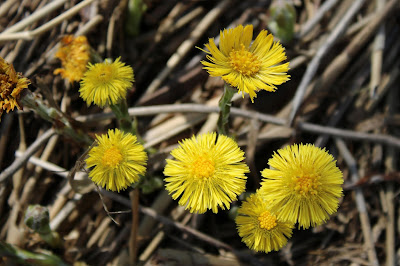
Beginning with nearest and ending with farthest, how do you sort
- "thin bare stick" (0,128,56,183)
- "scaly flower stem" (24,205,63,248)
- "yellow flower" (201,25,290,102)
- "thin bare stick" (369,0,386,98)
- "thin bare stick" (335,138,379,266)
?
1. "yellow flower" (201,25,290,102)
2. "scaly flower stem" (24,205,63,248)
3. "thin bare stick" (0,128,56,183)
4. "thin bare stick" (335,138,379,266)
5. "thin bare stick" (369,0,386,98)

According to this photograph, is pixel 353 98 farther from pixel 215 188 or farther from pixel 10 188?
pixel 10 188

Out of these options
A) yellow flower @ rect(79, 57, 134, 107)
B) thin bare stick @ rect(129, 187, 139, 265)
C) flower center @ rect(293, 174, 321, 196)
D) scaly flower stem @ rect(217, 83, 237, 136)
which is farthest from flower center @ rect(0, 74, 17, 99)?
flower center @ rect(293, 174, 321, 196)

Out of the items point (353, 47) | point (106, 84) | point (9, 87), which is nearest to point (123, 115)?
point (106, 84)

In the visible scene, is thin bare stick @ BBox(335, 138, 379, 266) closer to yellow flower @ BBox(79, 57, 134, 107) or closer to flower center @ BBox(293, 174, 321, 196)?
flower center @ BBox(293, 174, 321, 196)

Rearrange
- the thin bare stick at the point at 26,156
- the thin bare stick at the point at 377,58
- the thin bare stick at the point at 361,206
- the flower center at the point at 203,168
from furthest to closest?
1. the thin bare stick at the point at 377,58
2. the thin bare stick at the point at 361,206
3. the thin bare stick at the point at 26,156
4. the flower center at the point at 203,168

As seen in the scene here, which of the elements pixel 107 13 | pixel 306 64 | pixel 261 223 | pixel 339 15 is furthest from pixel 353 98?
pixel 107 13

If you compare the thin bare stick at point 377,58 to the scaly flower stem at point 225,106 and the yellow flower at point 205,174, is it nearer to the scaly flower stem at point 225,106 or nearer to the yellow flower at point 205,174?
the scaly flower stem at point 225,106

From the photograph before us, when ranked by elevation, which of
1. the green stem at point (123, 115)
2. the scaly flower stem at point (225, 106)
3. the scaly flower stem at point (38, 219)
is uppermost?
the scaly flower stem at point (225, 106)

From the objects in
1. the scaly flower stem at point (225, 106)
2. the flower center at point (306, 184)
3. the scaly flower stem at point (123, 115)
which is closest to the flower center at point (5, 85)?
the scaly flower stem at point (123, 115)

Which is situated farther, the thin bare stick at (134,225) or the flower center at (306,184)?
the thin bare stick at (134,225)
